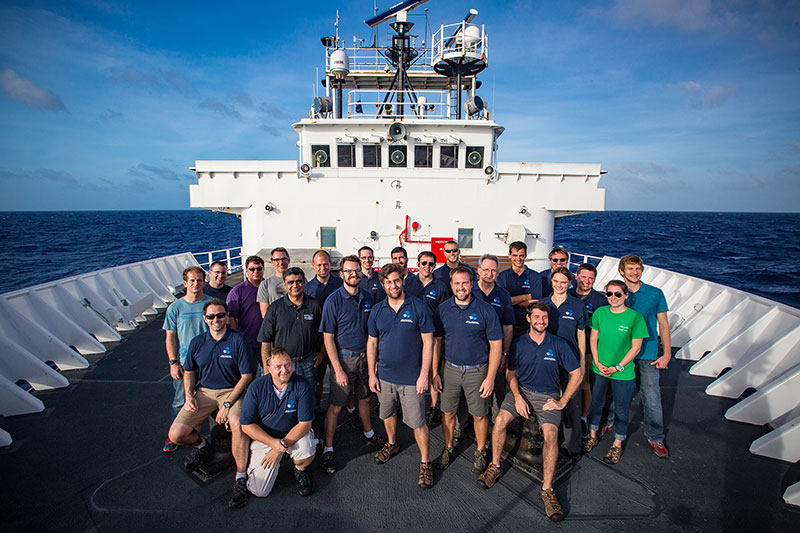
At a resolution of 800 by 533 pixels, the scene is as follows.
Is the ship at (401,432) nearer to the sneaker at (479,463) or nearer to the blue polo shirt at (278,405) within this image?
the sneaker at (479,463)

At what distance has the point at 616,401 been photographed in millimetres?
4395

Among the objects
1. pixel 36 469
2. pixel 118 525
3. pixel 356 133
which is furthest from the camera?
pixel 356 133

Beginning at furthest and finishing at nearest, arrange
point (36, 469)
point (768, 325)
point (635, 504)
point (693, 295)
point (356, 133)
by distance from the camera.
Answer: point (356, 133) → point (693, 295) → point (768, 325) → point (36, 469) → point (635, 504)

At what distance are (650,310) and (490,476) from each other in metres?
2.63

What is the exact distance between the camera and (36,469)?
13.5 ft

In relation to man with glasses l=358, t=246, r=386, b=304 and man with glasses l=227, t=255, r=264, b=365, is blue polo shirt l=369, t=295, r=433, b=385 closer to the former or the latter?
man with glasses l=358, t=246, r=386, b=304

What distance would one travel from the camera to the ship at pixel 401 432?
366 centimetres

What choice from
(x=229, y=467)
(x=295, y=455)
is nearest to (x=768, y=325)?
(x=295, y=455)

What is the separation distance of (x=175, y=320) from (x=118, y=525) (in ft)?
6.50

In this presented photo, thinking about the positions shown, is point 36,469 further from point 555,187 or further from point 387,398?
point 555,187

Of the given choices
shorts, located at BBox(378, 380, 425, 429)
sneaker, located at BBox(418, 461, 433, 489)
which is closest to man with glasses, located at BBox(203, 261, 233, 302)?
shorts, located at BBox(378, 380, 425, 429)

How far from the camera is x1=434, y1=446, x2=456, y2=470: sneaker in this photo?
13.8ft

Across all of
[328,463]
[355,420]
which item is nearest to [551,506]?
[328,463]

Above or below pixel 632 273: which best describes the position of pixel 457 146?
above
